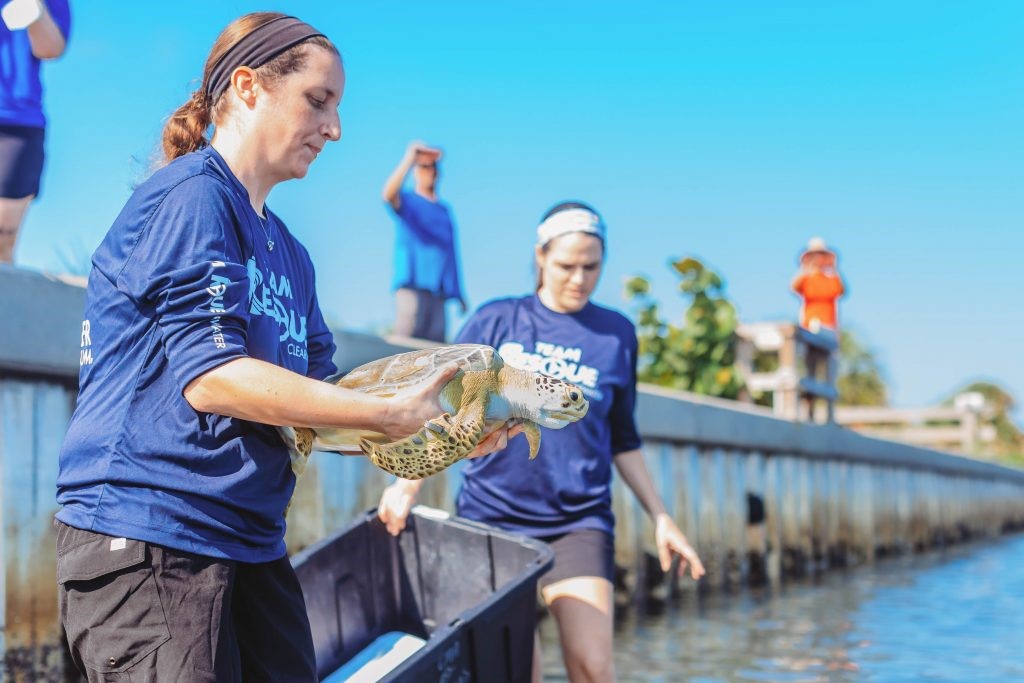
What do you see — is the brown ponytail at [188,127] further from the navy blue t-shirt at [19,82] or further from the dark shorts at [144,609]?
the navy blue t-shirt at [19,82]

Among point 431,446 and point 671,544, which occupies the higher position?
point 431,446

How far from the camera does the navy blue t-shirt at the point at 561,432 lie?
13.5 ft

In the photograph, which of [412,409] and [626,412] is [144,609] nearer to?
[412,409]

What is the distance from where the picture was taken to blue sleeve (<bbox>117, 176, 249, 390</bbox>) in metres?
2.08

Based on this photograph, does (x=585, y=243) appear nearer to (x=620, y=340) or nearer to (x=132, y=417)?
(x=620, y=340)

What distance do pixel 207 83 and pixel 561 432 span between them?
2.07 meters

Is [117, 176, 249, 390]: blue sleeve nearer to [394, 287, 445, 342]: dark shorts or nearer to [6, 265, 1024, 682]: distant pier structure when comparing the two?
[6, 265, 1024, 682]: distant pier structure

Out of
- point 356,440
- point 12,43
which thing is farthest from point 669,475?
point 356,440

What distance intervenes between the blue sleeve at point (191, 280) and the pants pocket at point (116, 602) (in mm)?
326

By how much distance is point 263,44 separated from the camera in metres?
2.29

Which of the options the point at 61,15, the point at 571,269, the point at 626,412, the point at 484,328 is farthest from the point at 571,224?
the point at 61,15

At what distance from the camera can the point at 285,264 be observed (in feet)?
8.22

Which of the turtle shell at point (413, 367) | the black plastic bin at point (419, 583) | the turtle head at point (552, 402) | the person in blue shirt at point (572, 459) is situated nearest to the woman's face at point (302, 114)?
the turtle shell at point (413, 367)

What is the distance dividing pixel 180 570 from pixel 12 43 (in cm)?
377
